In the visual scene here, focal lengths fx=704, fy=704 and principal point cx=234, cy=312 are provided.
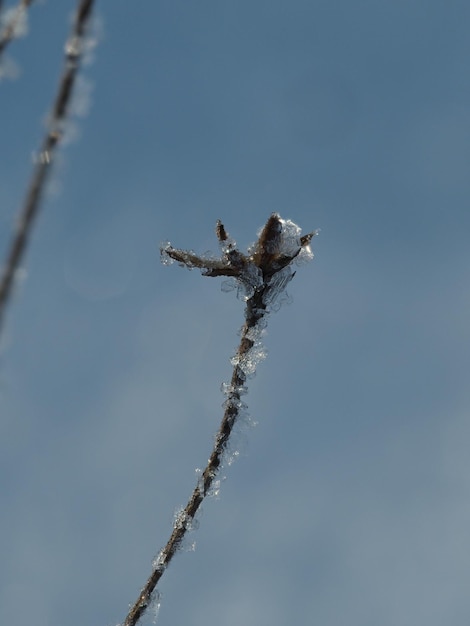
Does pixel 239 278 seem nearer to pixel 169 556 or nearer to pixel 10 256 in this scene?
pixel 169 556

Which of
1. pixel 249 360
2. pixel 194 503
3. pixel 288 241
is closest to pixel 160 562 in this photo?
pixel 194 503

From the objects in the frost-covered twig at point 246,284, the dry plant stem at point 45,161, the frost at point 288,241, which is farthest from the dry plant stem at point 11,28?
the frost at point 288,241

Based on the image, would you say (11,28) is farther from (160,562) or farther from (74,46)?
(160,562)

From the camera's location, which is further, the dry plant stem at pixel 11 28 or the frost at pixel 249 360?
the frost at pixel 249 360

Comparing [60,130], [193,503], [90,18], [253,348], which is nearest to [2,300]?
[60,130]

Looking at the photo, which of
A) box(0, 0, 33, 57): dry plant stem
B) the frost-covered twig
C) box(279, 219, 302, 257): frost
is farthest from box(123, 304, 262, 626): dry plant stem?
box(0, 0, 33, 57): dry plant stem

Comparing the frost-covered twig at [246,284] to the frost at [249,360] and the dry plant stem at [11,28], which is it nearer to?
the frost at [249,360]

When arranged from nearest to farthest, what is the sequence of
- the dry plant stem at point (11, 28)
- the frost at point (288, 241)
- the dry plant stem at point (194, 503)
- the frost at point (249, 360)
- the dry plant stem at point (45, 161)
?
the dry plant stem at point (45, 161), the dry plant stem at point (11, 28), the dry plant stem at point (194, 503), the frost at point (249, 360), the frost at point (288, 241)
